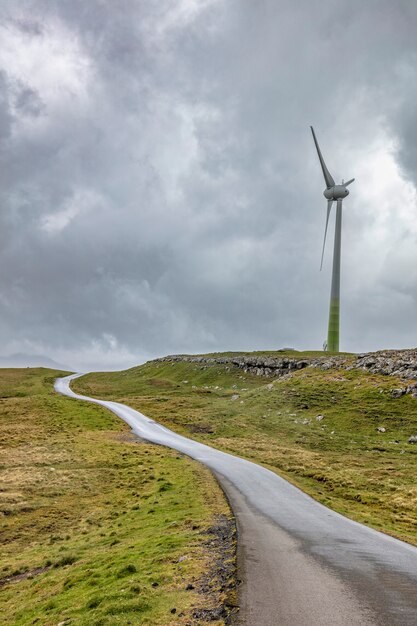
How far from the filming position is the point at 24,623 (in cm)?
1172

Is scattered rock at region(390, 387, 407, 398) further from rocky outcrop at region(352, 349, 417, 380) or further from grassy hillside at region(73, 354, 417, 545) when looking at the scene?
rocky outcrop at region(352, 349, 417, 380)

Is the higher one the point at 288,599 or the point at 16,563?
the point at 288,599

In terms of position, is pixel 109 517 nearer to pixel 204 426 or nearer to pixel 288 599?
pixel 288 599

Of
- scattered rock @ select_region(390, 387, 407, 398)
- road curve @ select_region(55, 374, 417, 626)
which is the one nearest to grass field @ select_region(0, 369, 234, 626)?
road curve @ select_region(55, 374, 417, 626)

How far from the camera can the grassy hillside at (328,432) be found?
29.6 metres

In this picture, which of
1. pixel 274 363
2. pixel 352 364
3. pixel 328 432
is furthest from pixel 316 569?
pixel 274 363

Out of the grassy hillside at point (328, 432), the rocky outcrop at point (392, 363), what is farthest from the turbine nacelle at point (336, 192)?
the grassy hillside at point (328, 432)

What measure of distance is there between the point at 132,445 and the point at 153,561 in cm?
3482

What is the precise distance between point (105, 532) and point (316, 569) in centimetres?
1448

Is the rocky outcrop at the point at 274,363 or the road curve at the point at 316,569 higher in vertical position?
the rocky outcrop at the point at 274,363

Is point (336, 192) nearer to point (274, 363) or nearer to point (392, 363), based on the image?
point (274, 363)

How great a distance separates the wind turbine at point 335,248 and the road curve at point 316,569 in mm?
90335

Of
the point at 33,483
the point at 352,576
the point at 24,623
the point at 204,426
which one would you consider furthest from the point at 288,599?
the point at 204,426

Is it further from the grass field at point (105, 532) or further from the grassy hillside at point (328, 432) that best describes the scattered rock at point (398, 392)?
the grass field at point (105, 532)
